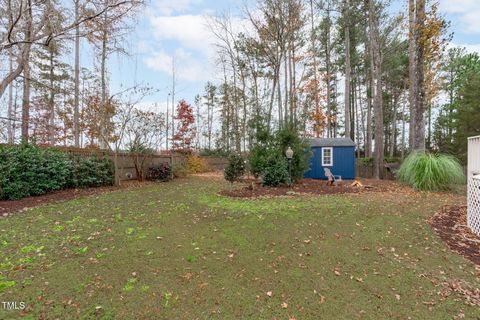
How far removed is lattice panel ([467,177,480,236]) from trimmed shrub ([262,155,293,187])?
14.6ft

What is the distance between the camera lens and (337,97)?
21062 mm

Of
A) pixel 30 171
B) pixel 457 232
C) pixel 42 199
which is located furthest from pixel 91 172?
pixel 457 232

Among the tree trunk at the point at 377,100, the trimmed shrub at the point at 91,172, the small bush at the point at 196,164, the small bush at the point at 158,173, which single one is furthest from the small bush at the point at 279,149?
the small bush at the point at 196,164

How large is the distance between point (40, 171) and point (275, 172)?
21.7 ft

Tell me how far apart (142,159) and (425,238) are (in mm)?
9638

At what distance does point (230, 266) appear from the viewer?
2.95 metres

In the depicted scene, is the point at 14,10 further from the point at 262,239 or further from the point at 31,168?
the point at 262,239

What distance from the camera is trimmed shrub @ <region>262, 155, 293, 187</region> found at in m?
8.00

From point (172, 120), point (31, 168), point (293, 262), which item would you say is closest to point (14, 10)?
point (31, 168)

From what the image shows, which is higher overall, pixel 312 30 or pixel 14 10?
pixel 312 30

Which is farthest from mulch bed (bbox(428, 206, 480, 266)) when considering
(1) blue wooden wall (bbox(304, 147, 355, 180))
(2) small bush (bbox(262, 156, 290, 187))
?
(1) blue wooden wall (bbox(304, 147, 355, 180))

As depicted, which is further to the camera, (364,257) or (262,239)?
(262,239)

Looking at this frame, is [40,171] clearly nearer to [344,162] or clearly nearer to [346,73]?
[344,162]

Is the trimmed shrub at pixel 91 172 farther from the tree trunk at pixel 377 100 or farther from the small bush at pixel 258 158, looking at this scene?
the tree trunk at pixel 377 100
